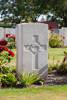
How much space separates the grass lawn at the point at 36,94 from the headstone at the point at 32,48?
120cm

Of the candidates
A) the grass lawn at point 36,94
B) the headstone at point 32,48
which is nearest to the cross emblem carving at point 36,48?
the headstone at point 32,48

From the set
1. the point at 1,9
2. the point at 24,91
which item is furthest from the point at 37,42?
the point at 1,9

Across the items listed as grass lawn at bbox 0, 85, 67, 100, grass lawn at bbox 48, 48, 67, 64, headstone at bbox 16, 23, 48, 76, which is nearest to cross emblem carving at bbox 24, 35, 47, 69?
headstone at bbox 16, 23, 48, 76

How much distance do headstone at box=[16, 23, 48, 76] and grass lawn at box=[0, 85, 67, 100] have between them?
1196 millimetres

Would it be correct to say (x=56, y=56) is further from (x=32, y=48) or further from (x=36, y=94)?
(x=36, y=94)

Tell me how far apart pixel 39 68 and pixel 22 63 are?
54 cm

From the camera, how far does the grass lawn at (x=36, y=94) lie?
5090 mm

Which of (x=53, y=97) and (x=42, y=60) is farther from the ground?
(x=42, y=60)

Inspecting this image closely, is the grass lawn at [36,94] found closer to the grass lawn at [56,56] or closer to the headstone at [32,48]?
the headstone at [32,48]

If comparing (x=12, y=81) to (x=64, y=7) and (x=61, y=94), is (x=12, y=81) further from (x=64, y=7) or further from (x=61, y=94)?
(x=64, y=7)

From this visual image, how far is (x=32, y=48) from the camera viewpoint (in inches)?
271

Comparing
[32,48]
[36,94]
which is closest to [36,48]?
[32,48]

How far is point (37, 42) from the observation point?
272 inches

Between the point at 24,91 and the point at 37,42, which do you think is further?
the point at 37,42
